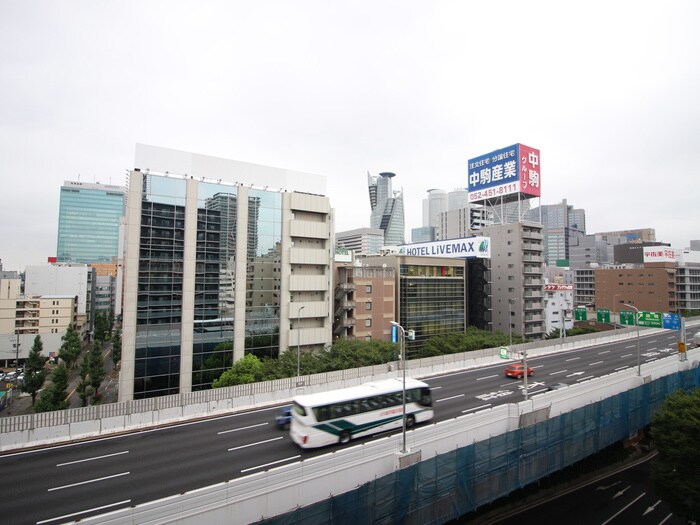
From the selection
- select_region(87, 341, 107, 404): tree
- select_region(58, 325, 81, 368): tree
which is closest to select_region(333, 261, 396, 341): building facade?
select_region(87, 341, 107, 404): tree

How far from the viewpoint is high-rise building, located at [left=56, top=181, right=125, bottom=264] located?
192250mm

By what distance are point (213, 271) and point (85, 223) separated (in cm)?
18962

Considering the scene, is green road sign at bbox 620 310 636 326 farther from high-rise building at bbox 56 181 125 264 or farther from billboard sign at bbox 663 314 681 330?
high-rise building at bbox 56 181 125 264

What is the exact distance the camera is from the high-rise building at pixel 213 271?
4422cm

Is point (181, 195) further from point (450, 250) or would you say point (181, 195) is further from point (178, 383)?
point (450, 250)

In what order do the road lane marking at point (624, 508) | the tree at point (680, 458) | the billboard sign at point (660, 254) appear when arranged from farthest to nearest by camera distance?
1. the billboard sign at point (660, 254)
2. the road lane marking at point (624, 508)
3. the tree at point (680, 458)

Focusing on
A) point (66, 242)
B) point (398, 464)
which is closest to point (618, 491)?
point (398, 464)

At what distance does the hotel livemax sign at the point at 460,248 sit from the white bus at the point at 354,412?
57.5 metres

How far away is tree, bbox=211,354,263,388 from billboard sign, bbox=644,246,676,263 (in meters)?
117

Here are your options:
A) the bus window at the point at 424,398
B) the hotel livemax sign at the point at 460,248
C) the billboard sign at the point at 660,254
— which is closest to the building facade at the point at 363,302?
the hotel livemax sign at the point at 460,248

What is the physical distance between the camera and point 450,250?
8438 centimetres

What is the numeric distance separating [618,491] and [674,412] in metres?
8.02

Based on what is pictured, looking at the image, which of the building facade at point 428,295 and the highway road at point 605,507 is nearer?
the highway road at point 605,507

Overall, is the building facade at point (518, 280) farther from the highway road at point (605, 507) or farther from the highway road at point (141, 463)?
the highway road at point (141, 463)
